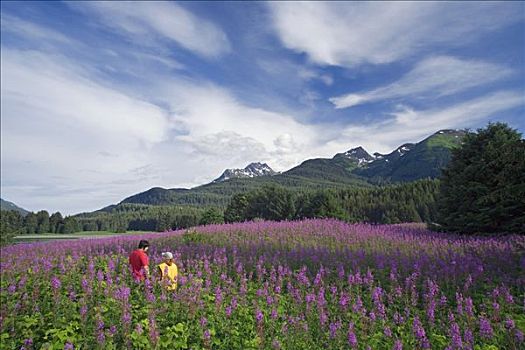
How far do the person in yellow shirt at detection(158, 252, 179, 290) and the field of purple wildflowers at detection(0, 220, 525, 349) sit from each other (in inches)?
7.7

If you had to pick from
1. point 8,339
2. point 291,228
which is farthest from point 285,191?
point 8,339

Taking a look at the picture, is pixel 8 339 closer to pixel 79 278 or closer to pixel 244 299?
pixel 79 278

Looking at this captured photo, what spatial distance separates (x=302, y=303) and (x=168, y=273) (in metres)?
3.36

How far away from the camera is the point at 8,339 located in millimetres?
6609

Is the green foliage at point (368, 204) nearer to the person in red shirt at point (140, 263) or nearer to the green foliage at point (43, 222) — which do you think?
the person in red shirt at point (140, 263)

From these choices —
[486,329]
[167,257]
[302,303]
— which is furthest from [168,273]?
[486,329]

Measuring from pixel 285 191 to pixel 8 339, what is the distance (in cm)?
5786

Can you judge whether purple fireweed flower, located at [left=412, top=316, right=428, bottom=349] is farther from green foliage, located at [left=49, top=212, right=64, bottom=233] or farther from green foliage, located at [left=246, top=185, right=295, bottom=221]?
green foliage, located at [left=49, top=212, right=64, bottom=233]

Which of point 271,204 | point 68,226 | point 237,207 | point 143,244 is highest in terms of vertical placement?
point 68,226

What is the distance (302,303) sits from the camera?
704cm

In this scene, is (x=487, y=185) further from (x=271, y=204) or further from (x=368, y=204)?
(x=368, y=204)

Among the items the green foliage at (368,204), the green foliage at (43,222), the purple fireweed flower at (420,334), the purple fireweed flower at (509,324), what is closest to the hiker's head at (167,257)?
the purple fireweed flower at (420,334)

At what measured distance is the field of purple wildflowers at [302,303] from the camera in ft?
18.0

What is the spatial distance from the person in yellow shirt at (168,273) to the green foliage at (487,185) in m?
11.9
